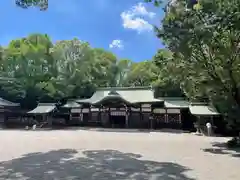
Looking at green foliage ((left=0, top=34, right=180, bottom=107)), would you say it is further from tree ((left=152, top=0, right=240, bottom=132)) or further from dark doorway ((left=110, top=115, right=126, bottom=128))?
tree ((left=152, top=0, right=240, bottom=132))

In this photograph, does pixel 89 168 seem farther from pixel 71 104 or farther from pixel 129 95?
pixel 71 104

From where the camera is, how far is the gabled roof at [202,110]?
23391 mm

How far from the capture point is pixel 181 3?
39.6ft

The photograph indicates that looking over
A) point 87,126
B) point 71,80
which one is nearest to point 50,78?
point 71,80

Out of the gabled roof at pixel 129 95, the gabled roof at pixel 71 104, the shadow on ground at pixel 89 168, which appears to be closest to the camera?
the shadow on ground at pixel 89 168

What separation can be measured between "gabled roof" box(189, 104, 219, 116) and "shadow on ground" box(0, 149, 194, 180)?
47.6ft

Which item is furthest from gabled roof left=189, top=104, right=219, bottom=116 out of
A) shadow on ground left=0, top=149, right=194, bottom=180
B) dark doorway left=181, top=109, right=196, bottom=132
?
shadow on ground left=0, top=149, right=194, bottom=180

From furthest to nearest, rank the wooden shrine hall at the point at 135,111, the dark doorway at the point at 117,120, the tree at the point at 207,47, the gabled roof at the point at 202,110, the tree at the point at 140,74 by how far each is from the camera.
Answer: the tree at the point at 140,74, the dark doorway at the point at 117,120, the wooden shrine hall at the point at 135,111, the gabled roof at the point at 202,110, the tree at the point at 207,47

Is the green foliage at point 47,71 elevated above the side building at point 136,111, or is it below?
above

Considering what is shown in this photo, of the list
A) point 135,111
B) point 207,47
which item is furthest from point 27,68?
point 207,47

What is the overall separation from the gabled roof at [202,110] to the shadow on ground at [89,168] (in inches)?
571

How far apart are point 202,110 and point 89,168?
58.7 feet

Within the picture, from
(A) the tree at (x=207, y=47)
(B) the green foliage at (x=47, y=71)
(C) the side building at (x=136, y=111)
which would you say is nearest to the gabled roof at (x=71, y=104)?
(C) the side building at (x=136, y=111)

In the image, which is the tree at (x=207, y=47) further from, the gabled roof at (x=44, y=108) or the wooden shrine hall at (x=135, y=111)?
the gabled roof at (x=44, y=108)
